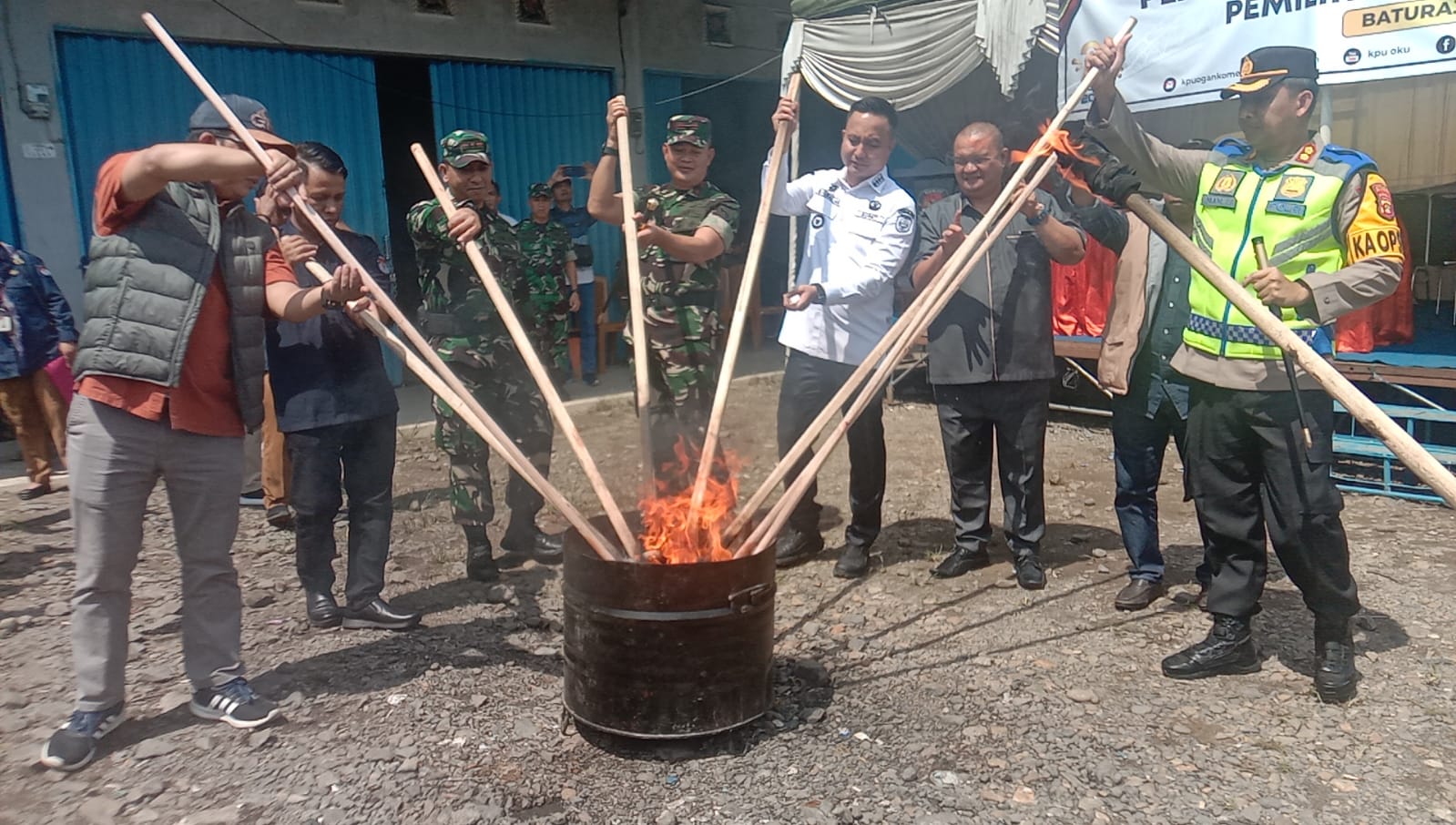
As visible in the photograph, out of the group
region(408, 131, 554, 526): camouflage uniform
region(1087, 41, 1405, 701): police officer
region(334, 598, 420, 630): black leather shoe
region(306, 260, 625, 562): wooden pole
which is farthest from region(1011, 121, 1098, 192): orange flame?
region(334, 598, 420, 630): black leather shoe

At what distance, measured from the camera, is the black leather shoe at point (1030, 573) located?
181 inches

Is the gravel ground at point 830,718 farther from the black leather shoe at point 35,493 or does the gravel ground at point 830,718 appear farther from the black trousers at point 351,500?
the black leather shoe at point 35,493

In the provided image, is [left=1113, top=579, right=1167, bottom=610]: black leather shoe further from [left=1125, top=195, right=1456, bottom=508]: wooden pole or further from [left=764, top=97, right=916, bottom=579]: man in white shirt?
[left=1125, top=195, right=1456, bottom=508]: wooden pole

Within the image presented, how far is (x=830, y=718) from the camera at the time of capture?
11.1 ft

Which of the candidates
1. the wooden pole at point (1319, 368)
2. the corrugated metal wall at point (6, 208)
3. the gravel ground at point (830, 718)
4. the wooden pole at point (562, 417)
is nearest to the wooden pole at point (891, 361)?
the wooden pole at point (562, 417)

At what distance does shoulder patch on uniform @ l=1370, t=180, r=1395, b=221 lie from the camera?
3121mm

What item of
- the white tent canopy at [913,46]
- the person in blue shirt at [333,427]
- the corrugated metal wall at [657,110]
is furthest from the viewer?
the corrugated metal wall at [657,110]

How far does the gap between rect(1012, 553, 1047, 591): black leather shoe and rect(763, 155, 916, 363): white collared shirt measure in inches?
49.9

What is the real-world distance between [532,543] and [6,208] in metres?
5.73

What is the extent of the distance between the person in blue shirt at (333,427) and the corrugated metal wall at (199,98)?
528cm

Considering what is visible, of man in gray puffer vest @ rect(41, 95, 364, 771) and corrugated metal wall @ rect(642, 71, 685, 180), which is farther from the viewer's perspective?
corrugated metal wall @ rect(642, 71, 685, 180)

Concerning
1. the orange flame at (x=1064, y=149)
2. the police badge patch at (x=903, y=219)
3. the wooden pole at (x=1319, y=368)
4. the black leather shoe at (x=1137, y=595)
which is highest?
the orange flame at (x=1064, y=149)

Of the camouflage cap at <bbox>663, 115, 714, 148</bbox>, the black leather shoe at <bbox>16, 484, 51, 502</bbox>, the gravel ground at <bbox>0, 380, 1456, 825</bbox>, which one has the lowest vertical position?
the gravel ground at <bbox>0, 380, 1456, 825</bbox>

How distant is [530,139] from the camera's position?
10.9 m
